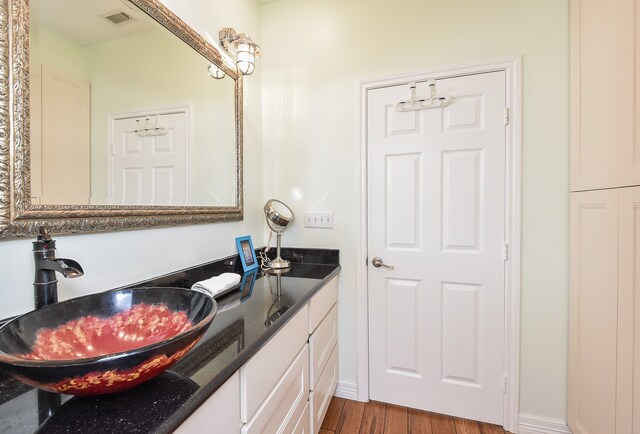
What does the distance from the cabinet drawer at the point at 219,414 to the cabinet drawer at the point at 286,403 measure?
3.2 inches

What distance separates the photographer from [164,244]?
1.25 m

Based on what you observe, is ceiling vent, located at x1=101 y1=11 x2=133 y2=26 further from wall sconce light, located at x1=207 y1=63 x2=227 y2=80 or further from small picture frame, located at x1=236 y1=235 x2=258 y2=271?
small picture frame, located at x1=236 y1=235 x2=258 y2=271

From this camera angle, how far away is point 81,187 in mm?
947

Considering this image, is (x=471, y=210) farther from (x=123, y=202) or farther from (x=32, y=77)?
(x=32, y=77)

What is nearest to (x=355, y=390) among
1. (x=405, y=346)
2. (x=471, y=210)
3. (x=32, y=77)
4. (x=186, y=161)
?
(x=405, y=346)

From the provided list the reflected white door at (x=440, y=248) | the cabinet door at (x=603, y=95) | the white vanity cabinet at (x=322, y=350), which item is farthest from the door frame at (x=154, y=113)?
the cabinet door at (x=603, y=95)

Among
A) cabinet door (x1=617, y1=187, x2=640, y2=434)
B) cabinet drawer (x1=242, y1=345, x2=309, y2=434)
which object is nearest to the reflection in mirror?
cabinet drawer (x1=242, y1=345, x2=309, y2=434)

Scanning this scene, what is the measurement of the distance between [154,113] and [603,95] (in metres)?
1.92

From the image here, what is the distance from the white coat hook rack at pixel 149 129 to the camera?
45.9 inches

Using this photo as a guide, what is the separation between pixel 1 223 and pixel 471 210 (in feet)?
6.28

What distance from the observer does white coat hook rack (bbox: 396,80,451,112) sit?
5.57 ft

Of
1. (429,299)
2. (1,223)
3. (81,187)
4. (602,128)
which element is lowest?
(429,299)

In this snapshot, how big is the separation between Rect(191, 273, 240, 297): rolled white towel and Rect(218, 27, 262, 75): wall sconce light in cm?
114

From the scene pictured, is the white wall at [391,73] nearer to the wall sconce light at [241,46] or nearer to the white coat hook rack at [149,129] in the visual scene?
the wall sconce light at [241,46]
